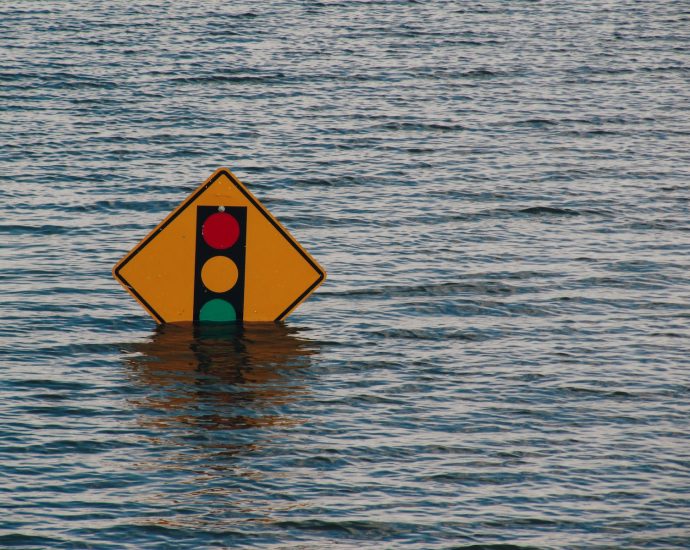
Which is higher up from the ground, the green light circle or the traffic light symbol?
the traffic light symbol

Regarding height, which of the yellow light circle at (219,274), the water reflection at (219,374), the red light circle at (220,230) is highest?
Result: the red light circle at (220,230)

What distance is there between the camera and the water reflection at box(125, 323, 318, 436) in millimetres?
10039

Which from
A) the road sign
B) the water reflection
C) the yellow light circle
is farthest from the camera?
the yellow light circle

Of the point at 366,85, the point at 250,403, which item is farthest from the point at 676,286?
the point at 366,85

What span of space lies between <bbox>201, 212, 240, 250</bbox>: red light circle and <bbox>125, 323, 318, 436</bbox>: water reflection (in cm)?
77

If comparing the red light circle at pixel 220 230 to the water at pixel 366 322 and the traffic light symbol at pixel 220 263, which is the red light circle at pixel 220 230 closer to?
the traffic light symbol at pixel 220 263

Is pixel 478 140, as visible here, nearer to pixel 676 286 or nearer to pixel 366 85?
pixel 366 85

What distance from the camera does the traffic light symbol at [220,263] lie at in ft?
39.1

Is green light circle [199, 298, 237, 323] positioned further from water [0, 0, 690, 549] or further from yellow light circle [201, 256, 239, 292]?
water [0, 0, 690, 549]

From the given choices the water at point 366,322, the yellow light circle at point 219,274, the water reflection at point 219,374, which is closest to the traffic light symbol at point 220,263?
the yellow light circle at point 219,274

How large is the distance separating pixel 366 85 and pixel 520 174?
815 cm

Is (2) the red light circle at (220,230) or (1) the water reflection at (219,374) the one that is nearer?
(1) the water reflection at (219,374)

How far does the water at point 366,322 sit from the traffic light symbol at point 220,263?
447mm

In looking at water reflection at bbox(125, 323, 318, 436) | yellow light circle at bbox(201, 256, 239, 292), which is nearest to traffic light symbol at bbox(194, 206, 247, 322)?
yellow light circle at bbox(201, 256, 239, 292)
